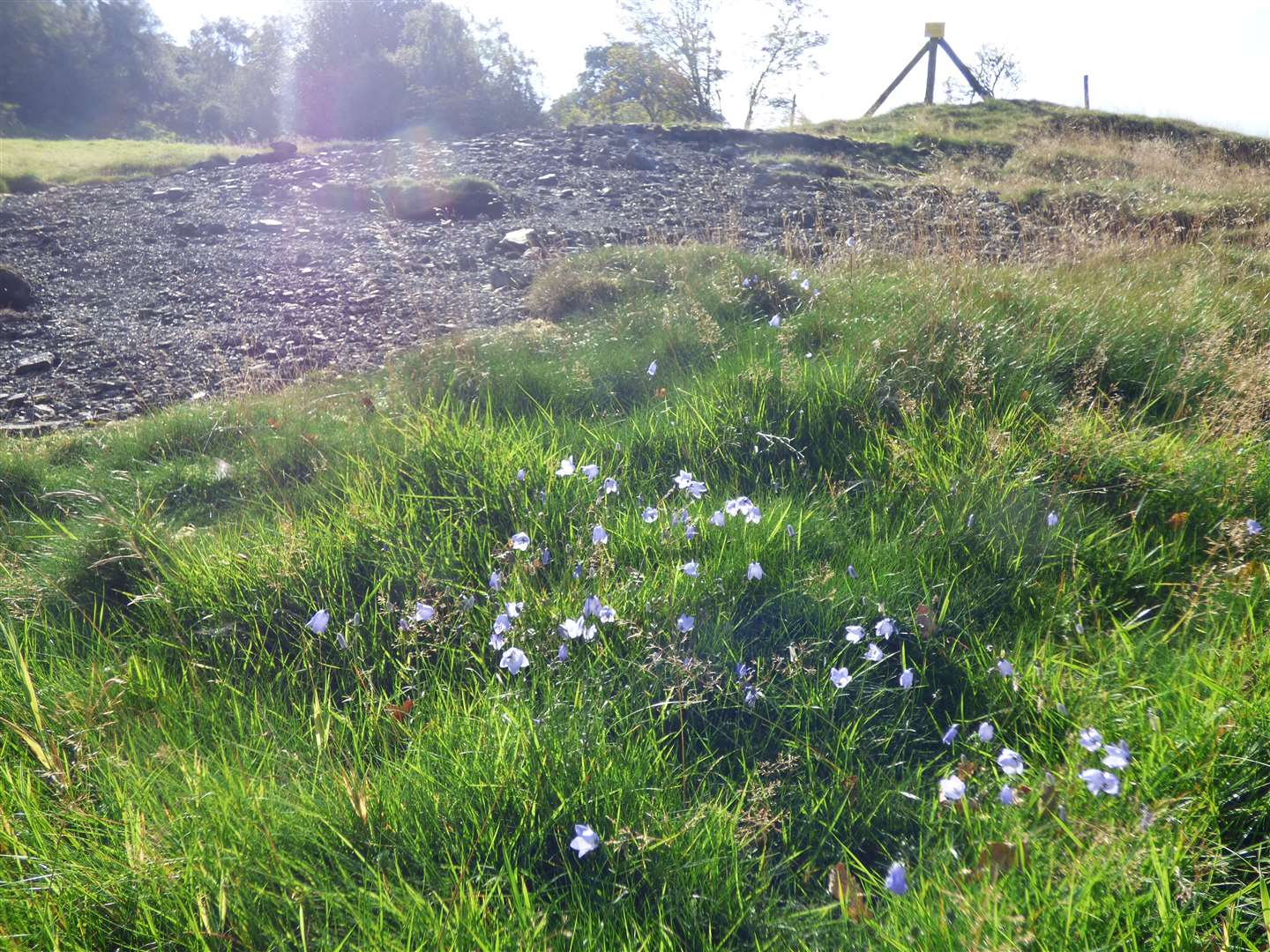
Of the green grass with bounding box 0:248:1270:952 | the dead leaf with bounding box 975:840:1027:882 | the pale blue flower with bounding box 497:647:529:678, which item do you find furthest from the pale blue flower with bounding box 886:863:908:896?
the pale blue flower with bounding box 497:647:529:678

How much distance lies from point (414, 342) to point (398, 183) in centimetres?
472

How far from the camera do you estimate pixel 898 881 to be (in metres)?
1.64

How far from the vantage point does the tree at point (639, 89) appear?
27.2 meters

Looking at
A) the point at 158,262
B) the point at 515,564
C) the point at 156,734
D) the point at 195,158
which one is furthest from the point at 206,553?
the point at 195,158

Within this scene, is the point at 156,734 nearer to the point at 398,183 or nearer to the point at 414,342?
the point at 414,342

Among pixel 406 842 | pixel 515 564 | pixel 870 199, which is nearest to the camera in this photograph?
pixel 406 842

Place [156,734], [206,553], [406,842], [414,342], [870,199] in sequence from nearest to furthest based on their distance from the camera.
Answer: [406,842], [156,734], [206,553], [414,342], [870,199]

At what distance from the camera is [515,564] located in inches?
106

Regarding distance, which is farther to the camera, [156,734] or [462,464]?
[462,464]

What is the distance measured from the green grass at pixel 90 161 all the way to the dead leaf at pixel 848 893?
1413 cm

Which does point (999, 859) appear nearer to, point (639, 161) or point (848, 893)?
point (848, 893)

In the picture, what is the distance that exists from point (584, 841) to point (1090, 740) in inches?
44.9

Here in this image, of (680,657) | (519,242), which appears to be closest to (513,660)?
(680,657)

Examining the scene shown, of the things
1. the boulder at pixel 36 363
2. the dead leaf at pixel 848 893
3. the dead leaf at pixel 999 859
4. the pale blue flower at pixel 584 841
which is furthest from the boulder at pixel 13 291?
the dead leaf at pixel 999 859
